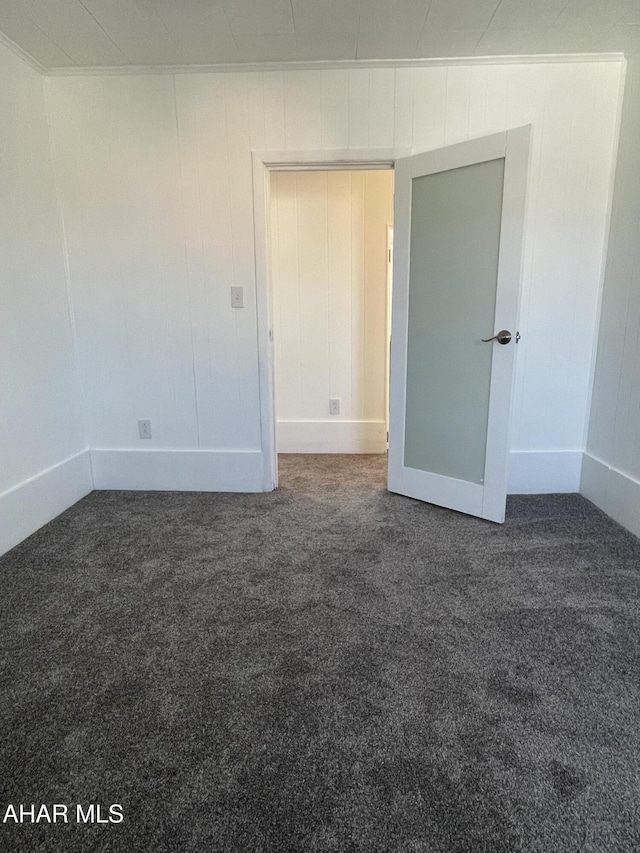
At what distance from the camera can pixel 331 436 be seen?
12.5 ft

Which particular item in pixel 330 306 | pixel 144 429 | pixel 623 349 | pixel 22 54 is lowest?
pixel 144 429

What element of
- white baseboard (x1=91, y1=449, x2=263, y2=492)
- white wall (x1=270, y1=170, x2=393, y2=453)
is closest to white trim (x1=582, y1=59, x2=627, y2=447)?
white wall (x1=270, y1=170, x2=393, y2=453)

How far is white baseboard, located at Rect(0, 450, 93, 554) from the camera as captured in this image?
2.21 meters

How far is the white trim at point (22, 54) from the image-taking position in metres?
2.20

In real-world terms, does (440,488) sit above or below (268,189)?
below

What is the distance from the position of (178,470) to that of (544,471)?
90.4 inches

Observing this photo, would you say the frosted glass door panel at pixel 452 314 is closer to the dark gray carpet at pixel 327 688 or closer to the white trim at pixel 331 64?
the dark gray carpet at pixel 327 688

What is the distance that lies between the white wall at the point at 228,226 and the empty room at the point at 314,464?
2cm

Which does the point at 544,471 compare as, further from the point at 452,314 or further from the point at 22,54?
the point at 22,54

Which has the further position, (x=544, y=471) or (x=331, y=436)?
(x=331, y=436)

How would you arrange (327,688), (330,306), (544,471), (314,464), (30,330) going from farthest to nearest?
(330,306) → (314,464) → (544,471) → (30,330) → (327,688)

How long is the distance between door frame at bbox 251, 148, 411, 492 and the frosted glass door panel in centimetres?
33

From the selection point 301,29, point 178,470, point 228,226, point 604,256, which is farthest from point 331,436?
point 301,29

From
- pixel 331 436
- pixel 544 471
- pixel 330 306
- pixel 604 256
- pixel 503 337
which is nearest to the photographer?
pixel 503 337
